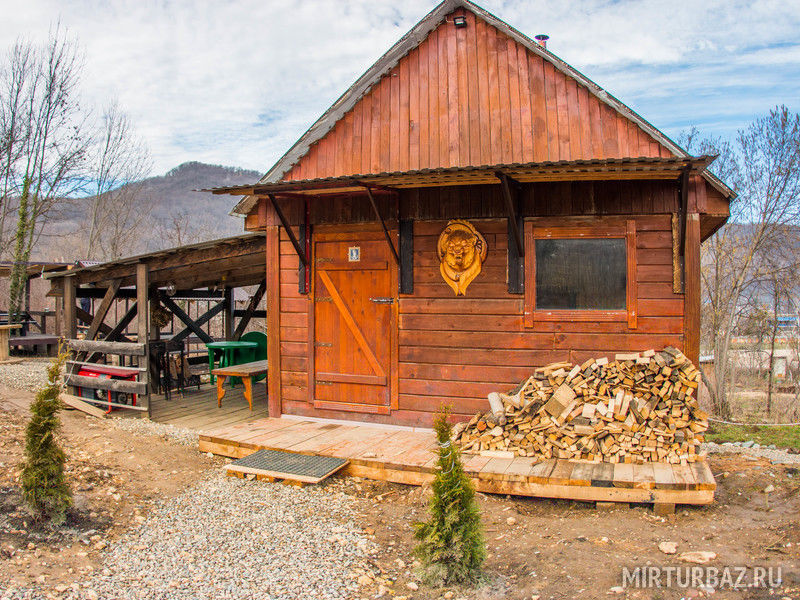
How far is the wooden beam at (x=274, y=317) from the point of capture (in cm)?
754

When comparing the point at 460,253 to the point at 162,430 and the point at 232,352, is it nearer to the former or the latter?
the point at 162,430

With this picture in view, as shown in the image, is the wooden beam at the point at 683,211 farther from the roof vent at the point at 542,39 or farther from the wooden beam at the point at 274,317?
the wooden beam at the point at 274,317

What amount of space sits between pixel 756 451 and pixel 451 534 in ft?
17.9

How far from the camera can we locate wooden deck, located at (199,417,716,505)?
16.3 ft

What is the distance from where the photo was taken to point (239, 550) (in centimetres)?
437

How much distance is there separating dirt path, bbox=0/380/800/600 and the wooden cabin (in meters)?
1.50

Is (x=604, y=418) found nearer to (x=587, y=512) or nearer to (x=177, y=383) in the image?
(x=587, y=512)

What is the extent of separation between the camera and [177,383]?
36.1 ft

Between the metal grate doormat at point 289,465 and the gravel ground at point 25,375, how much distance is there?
18.5 feet

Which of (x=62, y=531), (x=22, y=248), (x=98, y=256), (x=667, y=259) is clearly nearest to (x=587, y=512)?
(x=667, y=259)

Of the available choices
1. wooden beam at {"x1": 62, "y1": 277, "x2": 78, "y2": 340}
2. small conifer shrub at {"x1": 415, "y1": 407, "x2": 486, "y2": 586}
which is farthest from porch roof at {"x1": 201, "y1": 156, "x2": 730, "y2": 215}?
wooden beam at {"x1": 62, "y1": 277, "x2": 78, "y2": 340}

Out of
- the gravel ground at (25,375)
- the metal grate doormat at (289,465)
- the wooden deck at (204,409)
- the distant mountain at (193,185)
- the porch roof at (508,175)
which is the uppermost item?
the distant mountain at (193,185)

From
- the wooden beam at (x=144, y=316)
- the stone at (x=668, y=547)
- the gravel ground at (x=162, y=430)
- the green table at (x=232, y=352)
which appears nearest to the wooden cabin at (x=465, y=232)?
the gravel ground at (x=162, y=430)

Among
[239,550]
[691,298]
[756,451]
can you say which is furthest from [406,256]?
[756,451]
